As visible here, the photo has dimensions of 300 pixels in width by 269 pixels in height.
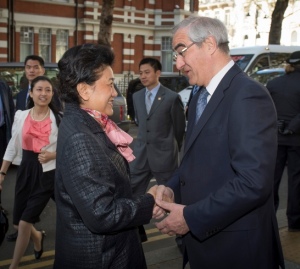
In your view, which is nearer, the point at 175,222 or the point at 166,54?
the point at 175,222

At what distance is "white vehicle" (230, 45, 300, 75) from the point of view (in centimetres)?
1727

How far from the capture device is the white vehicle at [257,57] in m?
17.3

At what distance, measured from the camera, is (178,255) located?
5250 mm

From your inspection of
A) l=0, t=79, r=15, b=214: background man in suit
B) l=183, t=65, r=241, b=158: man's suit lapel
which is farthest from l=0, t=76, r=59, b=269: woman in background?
l=183, t=65, r=241, b=158: man's suit lapel

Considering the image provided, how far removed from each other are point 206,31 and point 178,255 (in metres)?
3.02

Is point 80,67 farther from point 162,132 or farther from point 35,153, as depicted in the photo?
point 162,132

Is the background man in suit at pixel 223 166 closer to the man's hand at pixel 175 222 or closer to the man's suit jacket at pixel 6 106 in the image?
the man's hand at pixel 175 222

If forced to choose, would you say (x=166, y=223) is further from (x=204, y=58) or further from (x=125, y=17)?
(x=125, y=17)

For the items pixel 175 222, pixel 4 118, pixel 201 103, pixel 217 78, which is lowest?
pixel 4 118

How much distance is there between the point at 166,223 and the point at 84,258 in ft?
1.55

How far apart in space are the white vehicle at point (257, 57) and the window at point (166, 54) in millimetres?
19179

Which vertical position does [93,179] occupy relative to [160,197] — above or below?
above

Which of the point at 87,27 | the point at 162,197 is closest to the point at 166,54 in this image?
the point at 87,27

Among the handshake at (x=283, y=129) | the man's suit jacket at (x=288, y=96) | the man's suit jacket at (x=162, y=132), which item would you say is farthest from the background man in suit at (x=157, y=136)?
the man's suit jacket at (x=288, y=96)
